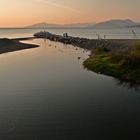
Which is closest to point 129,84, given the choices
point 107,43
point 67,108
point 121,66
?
point 121,66

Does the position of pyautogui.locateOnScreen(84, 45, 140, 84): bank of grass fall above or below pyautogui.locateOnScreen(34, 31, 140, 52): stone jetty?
above

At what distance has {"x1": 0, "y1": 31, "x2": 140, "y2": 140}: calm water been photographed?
17859 mm

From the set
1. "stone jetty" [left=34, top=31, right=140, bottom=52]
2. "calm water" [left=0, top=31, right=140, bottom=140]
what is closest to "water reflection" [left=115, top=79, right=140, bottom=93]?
"calm water" [left=0, top=31, right=140, bottom=140]

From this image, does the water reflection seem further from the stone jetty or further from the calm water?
the stone jetty

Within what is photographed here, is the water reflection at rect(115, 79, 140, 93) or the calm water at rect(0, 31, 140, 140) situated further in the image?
the water reflection at rect(115, 79, 140, 93)

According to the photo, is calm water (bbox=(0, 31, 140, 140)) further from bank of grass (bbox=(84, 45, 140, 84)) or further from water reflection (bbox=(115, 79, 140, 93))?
bank of grass (bbox=(84, 45, 140, 84))

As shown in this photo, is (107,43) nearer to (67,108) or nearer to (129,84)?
(129,84)

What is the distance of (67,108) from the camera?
2238cm

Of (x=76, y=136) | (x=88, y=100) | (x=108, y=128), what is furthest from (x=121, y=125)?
(x=88, y=100)

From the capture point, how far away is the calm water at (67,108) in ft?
58.6

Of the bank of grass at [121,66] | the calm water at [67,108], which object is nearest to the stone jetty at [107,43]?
the bank of grass at [121,66]

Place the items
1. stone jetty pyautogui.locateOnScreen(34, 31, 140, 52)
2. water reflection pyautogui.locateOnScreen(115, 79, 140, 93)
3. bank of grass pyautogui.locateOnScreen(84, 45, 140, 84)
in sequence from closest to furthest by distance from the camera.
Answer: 1. water reflection pyautogui.locateOnScreen(115, 79, 140, 93)
2. bank of grass pyautogui.locateOnScreen(84, 45, 140, 84)
3. stone jetty pyautogui.locateOnScreen(34, 31, 140, 52)

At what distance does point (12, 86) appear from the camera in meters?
30.2

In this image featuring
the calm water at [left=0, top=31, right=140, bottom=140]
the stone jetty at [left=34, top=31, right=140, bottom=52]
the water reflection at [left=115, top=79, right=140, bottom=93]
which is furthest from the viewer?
the stone jetty at [left=34, top=31, right=140, bottom=52]
